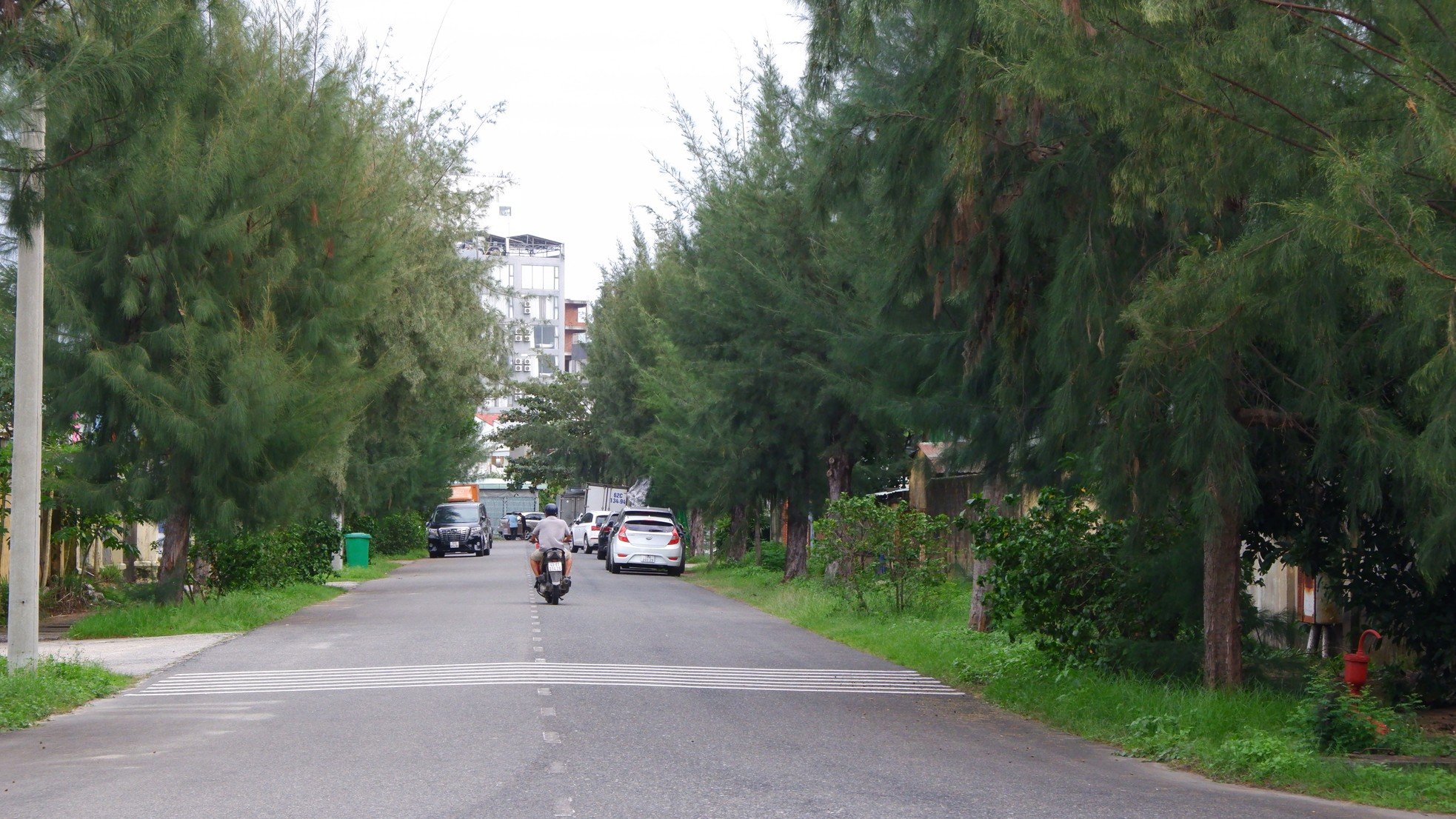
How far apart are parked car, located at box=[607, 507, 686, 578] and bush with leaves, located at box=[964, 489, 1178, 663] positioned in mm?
26581

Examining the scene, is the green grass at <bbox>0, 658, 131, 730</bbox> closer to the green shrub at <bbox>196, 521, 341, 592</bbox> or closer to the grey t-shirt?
the green shrub at <bbox>196, 521, 341, 592</bbox>

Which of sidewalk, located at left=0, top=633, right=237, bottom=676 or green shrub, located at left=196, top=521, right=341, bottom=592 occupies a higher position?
green shrub, located at left=196, top=521, right=341, bottom=592

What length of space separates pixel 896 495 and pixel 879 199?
27.6 meters

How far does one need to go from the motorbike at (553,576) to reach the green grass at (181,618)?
4292mm

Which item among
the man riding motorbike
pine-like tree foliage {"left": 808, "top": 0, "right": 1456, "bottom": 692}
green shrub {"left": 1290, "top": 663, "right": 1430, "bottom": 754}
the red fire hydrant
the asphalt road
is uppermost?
pine-like tree foliage {"left": 808, "top": 0, "right": 1456, "bottom": 692}

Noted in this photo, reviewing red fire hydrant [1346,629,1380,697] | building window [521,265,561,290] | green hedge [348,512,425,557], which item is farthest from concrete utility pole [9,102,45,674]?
building window [521,265,561,290]

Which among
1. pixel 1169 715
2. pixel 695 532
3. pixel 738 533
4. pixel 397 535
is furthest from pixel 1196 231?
pixel 397 535

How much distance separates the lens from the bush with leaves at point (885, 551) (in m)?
21.5

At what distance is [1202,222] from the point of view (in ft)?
35.7

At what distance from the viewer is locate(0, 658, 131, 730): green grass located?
11.5 metres

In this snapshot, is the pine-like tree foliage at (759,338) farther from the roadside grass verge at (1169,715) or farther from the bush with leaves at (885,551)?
the roadside grass verge at (1169,715)

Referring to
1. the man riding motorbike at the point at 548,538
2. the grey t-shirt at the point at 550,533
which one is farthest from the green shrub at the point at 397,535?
the grey t-shirt at the point at 550,533

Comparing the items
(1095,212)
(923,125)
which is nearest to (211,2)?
(923,125)

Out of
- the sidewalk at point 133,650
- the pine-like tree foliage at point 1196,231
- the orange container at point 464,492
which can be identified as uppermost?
the pine-like tree foliage at point 1196,231
